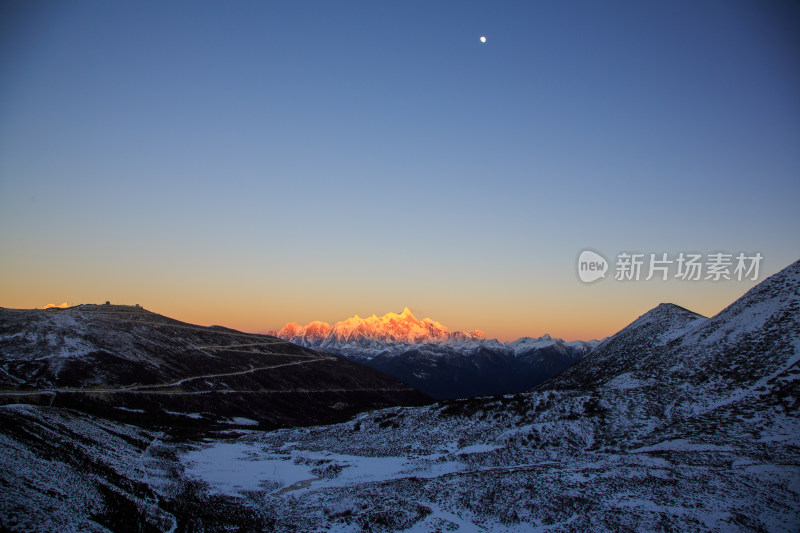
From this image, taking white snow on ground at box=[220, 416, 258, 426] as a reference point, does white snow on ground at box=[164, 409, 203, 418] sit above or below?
above

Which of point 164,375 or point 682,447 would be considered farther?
point 164,375

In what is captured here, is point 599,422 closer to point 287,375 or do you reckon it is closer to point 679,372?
point 679,372

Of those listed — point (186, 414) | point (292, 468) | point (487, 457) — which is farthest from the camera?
point (186, 414)

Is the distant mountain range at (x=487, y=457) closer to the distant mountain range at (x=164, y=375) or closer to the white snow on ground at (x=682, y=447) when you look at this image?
the white snow on ground at (x=682, y=447)

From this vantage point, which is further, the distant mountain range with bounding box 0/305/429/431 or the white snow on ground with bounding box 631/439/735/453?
the distant mountain range with bounding box 0/305/429/431

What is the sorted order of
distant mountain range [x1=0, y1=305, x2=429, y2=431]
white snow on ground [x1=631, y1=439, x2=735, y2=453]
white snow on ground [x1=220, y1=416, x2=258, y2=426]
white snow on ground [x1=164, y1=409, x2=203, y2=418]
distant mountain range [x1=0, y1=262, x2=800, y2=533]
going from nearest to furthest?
distant mountain range [x1=0, y1=262, x2=800, y2=533] < white snow on ground [x1=631, y1=439, x2=735, y2=453] < distant mountain range [x1=0, y1=305, x2=429, y2=431] < white snow on ground [x1=164, y1=409, x2=203, y2=418] < white snow on ground [x1=220, y1=416, x2=258, y2=426]

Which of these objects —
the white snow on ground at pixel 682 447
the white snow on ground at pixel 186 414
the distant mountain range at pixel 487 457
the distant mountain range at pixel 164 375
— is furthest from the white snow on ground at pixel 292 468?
the white snow on ground at pixel 186 414

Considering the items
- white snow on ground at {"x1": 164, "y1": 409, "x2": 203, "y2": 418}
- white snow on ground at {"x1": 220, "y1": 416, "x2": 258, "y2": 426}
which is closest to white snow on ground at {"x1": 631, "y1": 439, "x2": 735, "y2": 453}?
white snow on ground at {"x1": 220, "y1": 416, "x2": 258, "y2": 426}

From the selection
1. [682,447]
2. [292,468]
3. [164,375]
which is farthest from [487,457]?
[164,375]

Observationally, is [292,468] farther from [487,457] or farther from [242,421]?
[242,421]

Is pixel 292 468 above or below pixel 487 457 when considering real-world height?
below

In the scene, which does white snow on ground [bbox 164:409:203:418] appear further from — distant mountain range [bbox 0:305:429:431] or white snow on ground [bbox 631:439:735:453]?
white snow on ground [bbox 631:439:735:453]

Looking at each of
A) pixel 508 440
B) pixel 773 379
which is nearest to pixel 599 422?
pixel 508 440

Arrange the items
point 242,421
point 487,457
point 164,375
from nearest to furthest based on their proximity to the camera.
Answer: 1. point 487,457
2. point 242,421
3. point 164,375
